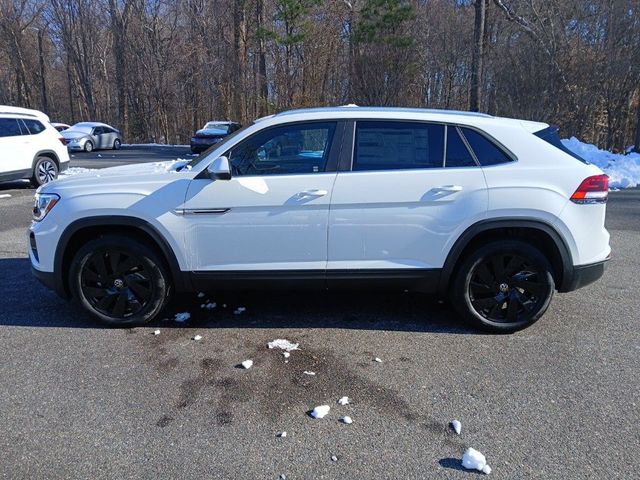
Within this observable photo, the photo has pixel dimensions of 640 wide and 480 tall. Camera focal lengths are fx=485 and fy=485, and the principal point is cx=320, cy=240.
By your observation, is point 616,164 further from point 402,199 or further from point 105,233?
point 105,233

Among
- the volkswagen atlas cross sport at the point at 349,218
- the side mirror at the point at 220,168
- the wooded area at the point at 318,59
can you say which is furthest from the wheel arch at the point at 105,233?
the wooded area at the point at 318,59

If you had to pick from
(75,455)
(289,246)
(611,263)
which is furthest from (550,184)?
(75,455)

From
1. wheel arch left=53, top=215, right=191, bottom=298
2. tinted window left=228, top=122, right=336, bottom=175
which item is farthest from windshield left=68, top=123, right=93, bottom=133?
tinted window left=228, top=122, right=336, bottom=175

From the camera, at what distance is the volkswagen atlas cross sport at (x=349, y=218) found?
3.82 meters

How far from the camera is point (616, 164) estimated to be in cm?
1395

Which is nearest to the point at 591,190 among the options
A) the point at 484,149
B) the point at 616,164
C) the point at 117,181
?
the point at 484,149

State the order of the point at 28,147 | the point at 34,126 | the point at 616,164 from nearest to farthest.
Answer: the point at 28,147 < the point at 34,126 < the point at 616,164

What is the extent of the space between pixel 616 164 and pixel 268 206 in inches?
536

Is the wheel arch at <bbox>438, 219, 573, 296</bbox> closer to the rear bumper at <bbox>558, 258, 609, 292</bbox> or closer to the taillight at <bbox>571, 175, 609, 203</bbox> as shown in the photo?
the rear bumper at <bbox>558, 258, 609, 292</bbox>

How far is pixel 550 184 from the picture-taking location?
150 inches

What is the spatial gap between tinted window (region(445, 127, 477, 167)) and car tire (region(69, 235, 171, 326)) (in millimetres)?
2537

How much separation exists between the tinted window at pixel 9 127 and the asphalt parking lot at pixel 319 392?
852 centimetres

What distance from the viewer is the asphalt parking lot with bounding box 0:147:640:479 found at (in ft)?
8.39

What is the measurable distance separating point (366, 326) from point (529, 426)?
162 centimetres
